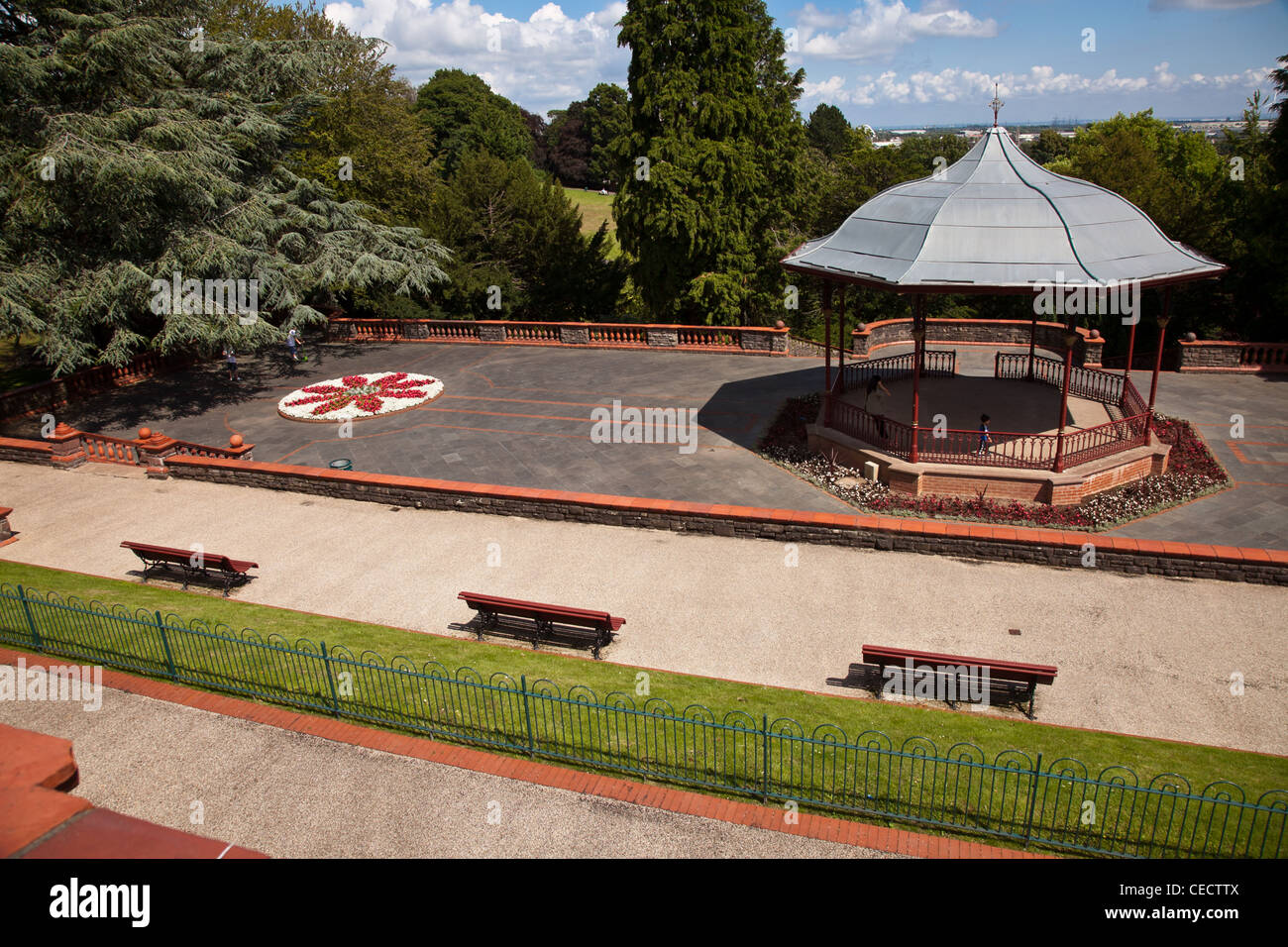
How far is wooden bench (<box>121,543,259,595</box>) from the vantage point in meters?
15.8

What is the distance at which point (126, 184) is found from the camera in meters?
24.0

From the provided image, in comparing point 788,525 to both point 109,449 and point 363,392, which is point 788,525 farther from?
point 109,449

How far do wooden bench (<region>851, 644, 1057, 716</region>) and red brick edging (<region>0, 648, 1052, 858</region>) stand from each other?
9.77ft

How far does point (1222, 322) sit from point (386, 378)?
1253 inches

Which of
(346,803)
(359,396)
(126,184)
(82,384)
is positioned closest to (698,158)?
(359,396)

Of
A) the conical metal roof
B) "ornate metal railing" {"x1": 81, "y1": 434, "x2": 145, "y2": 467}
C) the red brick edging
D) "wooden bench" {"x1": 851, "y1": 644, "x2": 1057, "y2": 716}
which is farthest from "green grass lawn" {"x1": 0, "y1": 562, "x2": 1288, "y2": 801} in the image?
the conical metal roof

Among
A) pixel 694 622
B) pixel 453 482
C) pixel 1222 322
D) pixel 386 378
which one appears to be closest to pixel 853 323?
pixel 1222 322

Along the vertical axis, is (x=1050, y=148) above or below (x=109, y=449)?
above

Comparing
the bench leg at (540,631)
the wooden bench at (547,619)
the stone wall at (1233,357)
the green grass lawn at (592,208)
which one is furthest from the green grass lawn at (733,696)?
the green grass lawn at (592,208)

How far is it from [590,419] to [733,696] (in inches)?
562

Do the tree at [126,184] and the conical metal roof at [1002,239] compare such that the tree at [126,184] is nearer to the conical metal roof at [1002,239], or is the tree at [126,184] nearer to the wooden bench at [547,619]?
the wooden bench at [547,619]

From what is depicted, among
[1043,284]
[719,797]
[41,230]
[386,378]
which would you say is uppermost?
[41,230]

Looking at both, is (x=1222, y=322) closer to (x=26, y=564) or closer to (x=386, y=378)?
(x=386, y=378)
